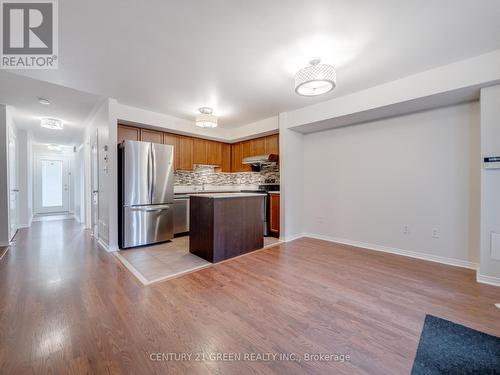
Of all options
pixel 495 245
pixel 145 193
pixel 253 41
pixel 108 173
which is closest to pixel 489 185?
pixel 495 245

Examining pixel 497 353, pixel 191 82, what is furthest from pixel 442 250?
pixel 191 82

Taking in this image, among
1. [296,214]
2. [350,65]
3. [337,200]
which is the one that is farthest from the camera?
[296,214]

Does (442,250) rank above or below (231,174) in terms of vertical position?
below

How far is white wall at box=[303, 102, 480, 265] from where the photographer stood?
292 cm

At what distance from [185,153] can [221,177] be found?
141cm

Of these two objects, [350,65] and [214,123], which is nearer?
[350,65]

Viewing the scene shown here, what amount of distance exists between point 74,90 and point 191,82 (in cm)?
184

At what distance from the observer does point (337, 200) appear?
13.9 feet

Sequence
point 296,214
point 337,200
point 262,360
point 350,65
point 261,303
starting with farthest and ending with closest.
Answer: point 296,214 < point 337,200 < point 350,65 < point 261,303 < point 262,360

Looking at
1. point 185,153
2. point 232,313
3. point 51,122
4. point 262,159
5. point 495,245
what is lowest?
point 232,313

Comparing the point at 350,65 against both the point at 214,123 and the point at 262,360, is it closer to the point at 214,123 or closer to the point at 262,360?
the point at 214,123

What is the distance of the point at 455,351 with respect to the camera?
4.71ft

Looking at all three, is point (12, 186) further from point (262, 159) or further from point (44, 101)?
point (262, 159)

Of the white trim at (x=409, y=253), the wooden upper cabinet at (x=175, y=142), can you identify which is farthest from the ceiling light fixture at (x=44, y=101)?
the white trim at (x=409, y=253)
